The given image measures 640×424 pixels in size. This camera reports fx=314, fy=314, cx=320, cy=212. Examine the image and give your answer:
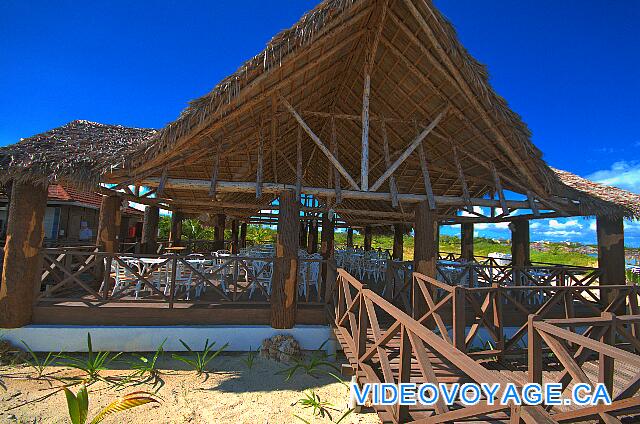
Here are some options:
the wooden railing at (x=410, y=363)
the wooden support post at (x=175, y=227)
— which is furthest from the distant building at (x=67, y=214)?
the wooden railing at (x=410, y=363)

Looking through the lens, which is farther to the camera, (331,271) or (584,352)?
(331,271)

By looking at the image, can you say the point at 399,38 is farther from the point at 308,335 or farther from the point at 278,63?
the point at 308,335

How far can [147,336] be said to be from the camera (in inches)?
212

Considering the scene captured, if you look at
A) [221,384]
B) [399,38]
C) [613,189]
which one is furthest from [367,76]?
[613,189]

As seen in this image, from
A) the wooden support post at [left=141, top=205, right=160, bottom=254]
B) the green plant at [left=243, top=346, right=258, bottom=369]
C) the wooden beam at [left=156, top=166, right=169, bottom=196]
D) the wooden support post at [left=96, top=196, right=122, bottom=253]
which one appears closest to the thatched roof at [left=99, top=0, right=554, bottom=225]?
the wooden beam at [left=156, top=166, right=169, bottom=196]

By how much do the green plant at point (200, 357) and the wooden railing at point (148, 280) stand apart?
817 mm

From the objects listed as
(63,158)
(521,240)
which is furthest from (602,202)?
(63,158)

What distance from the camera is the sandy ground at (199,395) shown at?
3746 mm

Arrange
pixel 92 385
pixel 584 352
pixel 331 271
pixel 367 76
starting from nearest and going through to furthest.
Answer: pixel 584 352 → pixel 92 385 → pixel 367 76 → pixel 331 271

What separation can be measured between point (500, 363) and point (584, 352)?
1.59m

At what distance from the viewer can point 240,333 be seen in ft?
18.3

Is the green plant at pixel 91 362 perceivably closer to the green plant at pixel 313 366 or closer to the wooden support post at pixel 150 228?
the green plant at pixel 313 366

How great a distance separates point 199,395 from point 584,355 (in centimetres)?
455

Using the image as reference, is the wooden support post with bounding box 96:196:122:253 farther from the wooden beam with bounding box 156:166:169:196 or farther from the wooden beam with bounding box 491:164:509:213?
the wooden beam with bounding box 491:164:509:213
